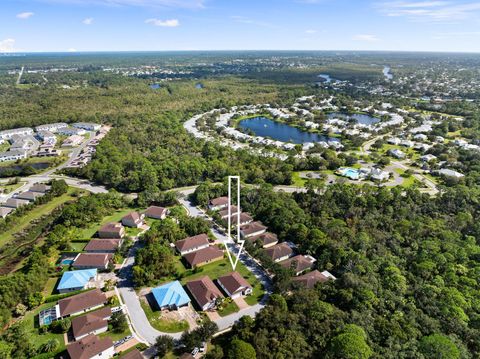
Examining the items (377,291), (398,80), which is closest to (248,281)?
(377,291)

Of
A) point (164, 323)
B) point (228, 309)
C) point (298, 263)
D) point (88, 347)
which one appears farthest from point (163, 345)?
point (298, 263)

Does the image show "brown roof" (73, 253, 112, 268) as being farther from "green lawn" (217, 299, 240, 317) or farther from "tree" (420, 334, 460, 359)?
"tree" (420, 334, 460, 359)

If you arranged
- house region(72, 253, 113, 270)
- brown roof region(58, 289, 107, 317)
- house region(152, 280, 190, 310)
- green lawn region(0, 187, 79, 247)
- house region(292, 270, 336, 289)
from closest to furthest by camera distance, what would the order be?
1. brown roof region(58, 289, 107, 317)
2. house region(152, 280, 190, 310)
3. house region(292, 270, 336, 289)
4. house region(72, 253, 113, 270)
5. green lawn region(0, 187, 79, 247)

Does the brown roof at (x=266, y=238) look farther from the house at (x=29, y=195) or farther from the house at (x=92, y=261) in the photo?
the house at (x=29, y=195)

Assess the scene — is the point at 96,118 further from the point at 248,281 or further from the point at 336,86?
the point at 336,86

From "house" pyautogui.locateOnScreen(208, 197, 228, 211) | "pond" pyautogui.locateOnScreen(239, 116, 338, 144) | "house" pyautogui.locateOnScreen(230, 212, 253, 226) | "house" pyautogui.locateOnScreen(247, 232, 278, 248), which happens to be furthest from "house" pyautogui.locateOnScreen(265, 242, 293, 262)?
"pond" pyautogui.locateOnScreen(239, 116, 338, 144)

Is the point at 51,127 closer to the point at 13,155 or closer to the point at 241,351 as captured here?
the point at 13,155

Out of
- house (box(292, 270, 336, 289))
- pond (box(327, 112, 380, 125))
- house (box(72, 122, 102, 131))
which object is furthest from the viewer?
pond (box(327, 112, 380, 125))
